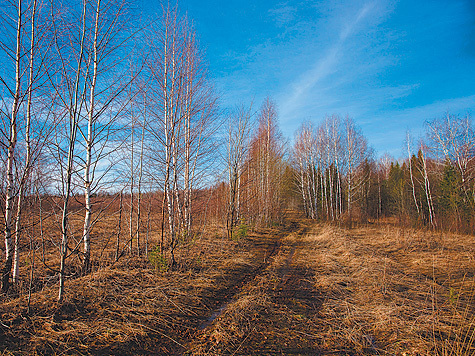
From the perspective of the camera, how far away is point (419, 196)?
2100 centimetres

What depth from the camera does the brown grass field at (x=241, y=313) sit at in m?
2.46

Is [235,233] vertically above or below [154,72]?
below

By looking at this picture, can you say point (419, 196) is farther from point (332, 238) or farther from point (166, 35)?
point (166, 35)

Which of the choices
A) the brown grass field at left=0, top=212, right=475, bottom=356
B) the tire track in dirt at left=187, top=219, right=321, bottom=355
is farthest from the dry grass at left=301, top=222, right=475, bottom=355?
the tire track in dirt at left=187, top=219, right=321, bottom=355

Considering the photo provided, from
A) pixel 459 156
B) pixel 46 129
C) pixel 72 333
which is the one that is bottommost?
pixel 72 333

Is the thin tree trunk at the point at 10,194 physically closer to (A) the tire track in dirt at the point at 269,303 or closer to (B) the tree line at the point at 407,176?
(A) the tire track in dirt at the point at 269,303

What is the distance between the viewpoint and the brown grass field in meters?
2.46

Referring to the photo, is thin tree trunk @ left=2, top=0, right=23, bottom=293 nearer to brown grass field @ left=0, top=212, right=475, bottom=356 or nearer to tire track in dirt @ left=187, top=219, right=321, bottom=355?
brown grass field @ left=0, top=212, right=475, bottom=356

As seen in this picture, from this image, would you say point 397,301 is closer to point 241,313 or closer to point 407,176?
point 241,313

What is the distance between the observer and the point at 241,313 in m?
3.22

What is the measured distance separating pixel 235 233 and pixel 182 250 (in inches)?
140

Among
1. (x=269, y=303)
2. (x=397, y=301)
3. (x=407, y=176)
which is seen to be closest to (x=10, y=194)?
(x=269, y=303)

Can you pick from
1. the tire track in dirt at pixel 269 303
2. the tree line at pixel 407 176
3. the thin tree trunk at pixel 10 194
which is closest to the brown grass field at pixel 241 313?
the tire track in dirt at pixel 269 303

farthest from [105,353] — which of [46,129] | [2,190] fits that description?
[46,129]
